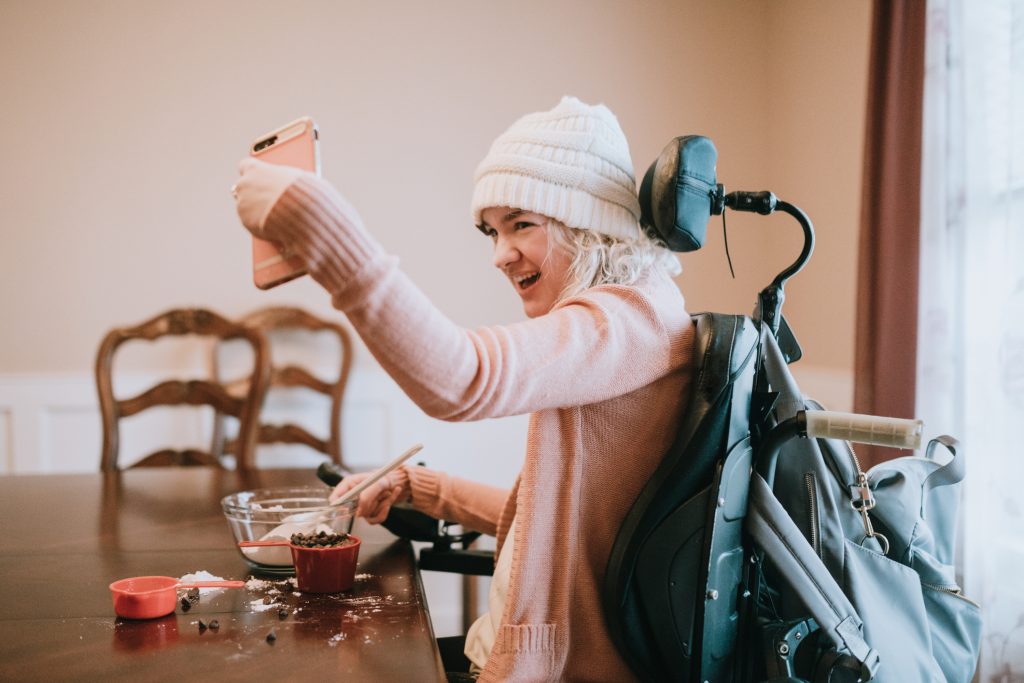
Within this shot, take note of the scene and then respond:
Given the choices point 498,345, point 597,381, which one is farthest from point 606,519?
point 498,345

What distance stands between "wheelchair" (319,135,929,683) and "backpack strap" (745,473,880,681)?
2 cm

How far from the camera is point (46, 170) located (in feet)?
9.84

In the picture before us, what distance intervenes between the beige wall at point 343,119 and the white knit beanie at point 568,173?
177cm

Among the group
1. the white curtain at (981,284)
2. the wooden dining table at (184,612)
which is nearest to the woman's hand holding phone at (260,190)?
the wooden dining table at (184,612)

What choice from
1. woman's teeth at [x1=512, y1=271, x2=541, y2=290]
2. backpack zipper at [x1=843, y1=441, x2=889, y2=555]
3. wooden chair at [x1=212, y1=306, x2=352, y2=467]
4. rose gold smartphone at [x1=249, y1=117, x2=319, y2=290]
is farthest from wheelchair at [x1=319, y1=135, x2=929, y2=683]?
wooden chair at [x1=212, y1=306, x2=352, y2=467]

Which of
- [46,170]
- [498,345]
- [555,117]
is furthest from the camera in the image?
[46,170]

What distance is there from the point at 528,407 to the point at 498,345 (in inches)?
3.3

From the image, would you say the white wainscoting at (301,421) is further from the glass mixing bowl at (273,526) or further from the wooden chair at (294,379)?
the glass mixing bowl at (273,526)

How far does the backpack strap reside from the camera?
3.09ft

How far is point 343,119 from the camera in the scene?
312 cm

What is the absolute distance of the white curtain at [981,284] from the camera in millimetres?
1812

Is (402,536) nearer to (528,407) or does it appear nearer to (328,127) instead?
(528,407)

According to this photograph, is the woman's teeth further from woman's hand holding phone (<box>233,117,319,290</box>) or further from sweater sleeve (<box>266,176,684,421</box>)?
woman's hand holding phone (<box>233,117,319,290</box>)

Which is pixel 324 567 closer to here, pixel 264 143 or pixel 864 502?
pixel 264 143
